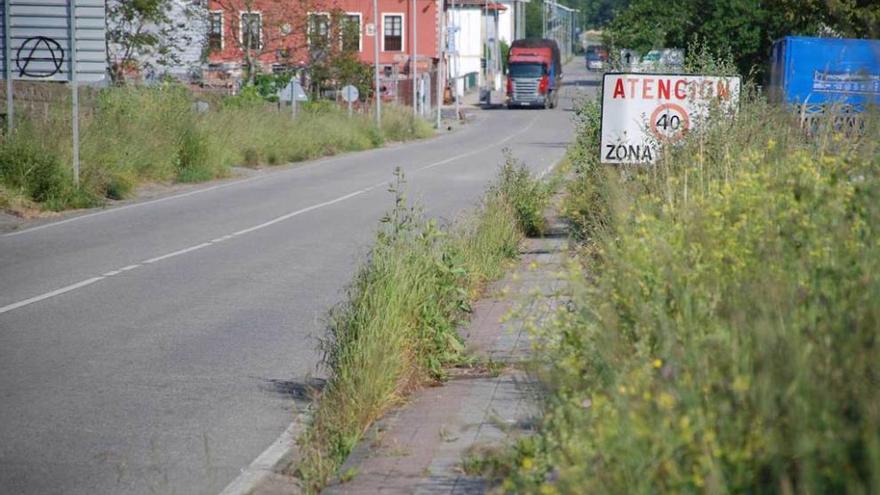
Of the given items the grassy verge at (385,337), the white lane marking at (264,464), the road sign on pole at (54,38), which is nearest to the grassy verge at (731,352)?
the white lane marking at (264,464)

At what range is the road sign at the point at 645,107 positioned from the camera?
13.3 meters

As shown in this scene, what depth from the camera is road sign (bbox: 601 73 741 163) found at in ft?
43.5

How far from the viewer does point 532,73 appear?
8012cm

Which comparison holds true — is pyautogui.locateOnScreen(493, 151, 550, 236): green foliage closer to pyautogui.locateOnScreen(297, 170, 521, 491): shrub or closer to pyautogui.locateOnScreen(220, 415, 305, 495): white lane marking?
pyautogui.locateOnScreen(297, 170, 521, 491): shrub

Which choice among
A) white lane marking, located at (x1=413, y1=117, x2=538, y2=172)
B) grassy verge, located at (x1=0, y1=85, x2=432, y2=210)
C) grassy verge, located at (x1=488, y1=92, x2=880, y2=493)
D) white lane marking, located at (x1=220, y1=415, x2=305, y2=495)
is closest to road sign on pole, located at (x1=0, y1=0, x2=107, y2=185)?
grassy verge, located at (x1=0, y1=85, x2=432, y2=210)

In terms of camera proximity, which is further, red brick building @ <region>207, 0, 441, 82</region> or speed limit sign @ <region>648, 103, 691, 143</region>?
red brick building @ <region>207, 0, 441, 82</region>

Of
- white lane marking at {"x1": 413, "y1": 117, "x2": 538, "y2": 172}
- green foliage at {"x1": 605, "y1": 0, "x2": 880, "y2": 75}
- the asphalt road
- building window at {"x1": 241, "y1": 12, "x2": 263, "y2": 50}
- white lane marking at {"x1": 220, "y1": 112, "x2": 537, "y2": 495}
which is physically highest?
building window at {"x1": 241, "y1": 12, "x2": 263, "y2": 50}

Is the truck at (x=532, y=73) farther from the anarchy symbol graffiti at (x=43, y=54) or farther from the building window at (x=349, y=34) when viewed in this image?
the anarchy symbol graffiti at (x=43, y=54)

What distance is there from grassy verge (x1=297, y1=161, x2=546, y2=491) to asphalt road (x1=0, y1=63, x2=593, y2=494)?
477 millimetres

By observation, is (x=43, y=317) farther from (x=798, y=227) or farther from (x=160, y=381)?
(x=798, y=227)

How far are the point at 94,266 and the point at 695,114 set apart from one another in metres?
6.73

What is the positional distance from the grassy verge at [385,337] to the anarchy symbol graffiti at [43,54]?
16.1 meters

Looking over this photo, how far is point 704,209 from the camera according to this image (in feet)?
20.0

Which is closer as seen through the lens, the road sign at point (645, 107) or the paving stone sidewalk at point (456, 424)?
the paving stone sidewalk at point (456, 424)
